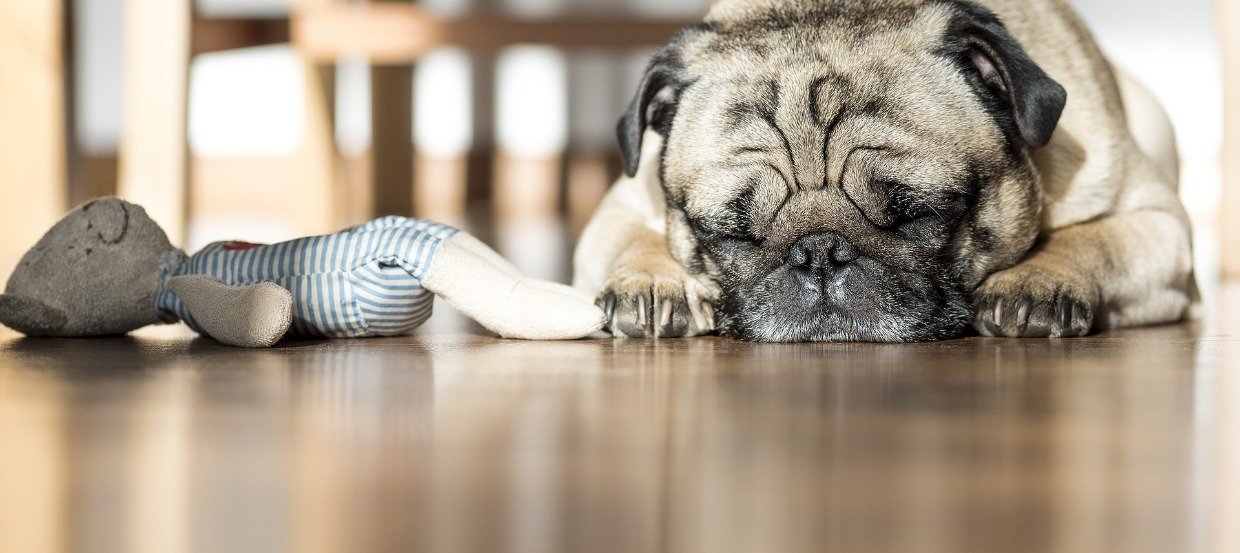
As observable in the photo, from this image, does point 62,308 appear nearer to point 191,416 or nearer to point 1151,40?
point 191,416

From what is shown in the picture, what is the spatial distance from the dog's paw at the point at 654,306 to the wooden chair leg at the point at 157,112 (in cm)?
139

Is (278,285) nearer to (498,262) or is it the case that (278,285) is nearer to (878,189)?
(498,262)

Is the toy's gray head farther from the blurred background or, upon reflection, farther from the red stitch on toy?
the blurred background

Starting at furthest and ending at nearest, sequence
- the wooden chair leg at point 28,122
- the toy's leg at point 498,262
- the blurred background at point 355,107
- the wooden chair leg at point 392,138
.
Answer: the wooden chair leg at point 392,138 < the blurred background at point 355,107 < the wooden chair leg at point 28,122 < the toy's leg at point 498,262

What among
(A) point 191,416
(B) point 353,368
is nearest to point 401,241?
(B) point 353,368

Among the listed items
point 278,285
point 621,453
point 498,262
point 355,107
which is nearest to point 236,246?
point 278,285

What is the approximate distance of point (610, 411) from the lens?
3.28ft

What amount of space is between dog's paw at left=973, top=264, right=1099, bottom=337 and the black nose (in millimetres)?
186

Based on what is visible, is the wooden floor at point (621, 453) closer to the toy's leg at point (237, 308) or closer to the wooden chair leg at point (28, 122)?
the toy's leg at point (237, 308)

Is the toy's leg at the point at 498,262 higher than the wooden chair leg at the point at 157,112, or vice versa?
the wooden chair leg at the point at 157,112

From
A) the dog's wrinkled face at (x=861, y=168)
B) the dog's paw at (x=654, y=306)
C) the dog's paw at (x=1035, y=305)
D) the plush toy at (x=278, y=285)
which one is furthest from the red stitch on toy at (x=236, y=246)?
the dog's paw at (x=1035, y=305)

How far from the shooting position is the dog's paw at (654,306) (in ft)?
5.20

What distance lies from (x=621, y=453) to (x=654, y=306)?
78 cm

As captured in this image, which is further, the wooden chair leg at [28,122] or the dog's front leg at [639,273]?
the wooden chair leg at [28,122]
